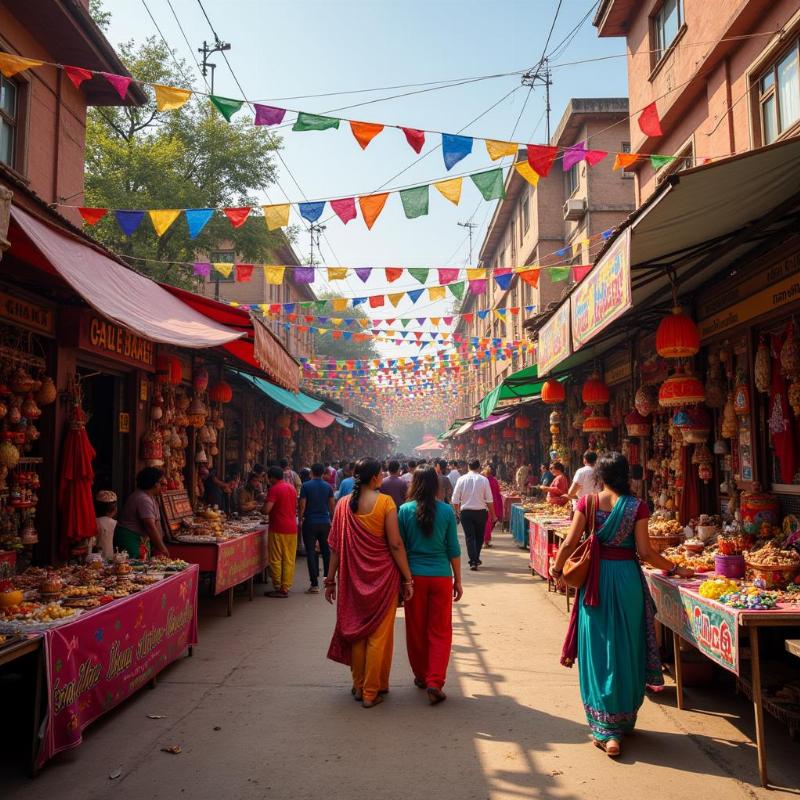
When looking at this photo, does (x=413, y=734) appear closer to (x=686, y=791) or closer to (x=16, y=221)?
(x=686, y=791)

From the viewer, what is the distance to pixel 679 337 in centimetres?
633

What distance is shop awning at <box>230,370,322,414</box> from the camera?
523 inches

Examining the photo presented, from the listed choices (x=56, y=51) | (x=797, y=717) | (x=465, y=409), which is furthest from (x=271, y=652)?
(x=465, y=409)

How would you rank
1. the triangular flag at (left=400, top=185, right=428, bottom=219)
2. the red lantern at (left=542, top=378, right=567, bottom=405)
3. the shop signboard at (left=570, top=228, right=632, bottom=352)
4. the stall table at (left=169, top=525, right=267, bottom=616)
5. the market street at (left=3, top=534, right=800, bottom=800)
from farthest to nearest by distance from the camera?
the red lantern at (left=542, top=378, right=567, bottom=405) < the triangular flag at (left=400, top=185, right=428, bottom=219) < the stall table at (left=169, top=525, right=267, bottom=616) < the shop signboard at (left=570, top=228, right=632, bottom=352) < the market street at (left=3, top=534, right=800, bottom=800)

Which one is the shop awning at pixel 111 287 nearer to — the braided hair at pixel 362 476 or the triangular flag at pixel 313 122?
the braided hair at pixel 362 476

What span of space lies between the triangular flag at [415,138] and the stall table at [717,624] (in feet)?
16.3

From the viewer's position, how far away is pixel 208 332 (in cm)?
610

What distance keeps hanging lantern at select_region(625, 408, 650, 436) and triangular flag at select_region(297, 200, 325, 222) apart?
512 cm

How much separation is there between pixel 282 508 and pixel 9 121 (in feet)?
22.5

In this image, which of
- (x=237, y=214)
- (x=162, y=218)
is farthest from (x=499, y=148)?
(x=162, y=218)

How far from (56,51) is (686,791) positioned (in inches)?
489

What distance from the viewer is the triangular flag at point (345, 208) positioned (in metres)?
8.86

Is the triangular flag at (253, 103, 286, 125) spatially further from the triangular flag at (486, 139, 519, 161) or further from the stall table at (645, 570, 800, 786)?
the stall table at (645, 570, 800, 786)

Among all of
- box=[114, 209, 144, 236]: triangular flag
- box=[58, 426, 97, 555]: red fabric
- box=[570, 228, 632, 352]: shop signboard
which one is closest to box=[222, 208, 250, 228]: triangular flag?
box=[114, 209, 144, 236]: triangular flag
